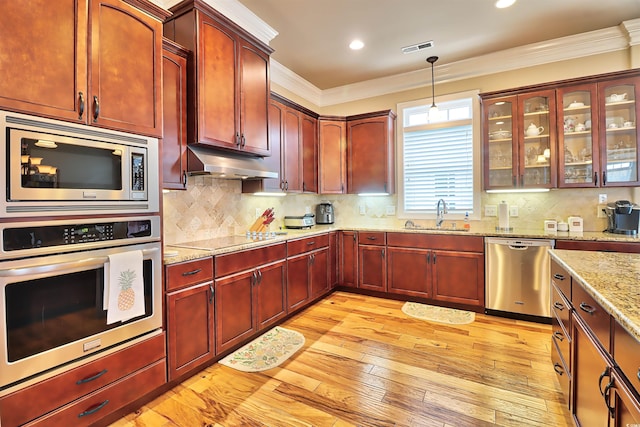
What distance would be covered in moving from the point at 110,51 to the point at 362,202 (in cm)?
362

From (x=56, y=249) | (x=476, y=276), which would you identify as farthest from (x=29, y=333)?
(x=476, y=276)

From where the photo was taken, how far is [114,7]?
5.69ft

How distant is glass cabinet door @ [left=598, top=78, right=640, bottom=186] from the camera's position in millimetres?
3105

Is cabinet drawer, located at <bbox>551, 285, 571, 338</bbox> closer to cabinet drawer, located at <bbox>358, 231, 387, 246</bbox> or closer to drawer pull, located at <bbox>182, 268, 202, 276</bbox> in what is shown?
cabinet drawer, located at <bbox>358, 231, 387, 246</bbox>

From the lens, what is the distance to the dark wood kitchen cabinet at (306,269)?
327 centimetres

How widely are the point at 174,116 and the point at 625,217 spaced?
430 cm

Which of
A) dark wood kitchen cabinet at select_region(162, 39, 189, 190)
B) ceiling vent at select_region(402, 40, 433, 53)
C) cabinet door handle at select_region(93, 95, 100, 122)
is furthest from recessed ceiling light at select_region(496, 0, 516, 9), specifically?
cabinet door handle at select_region(93, 95, 100, 122)

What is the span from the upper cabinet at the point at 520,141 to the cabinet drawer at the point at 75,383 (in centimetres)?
380

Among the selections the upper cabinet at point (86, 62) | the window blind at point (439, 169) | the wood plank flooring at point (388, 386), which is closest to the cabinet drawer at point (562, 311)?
the wood plank flooring at point (388, 386)

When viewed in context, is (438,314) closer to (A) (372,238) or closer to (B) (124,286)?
(A) (372,238)

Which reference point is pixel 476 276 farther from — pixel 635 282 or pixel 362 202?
pixel 635 282

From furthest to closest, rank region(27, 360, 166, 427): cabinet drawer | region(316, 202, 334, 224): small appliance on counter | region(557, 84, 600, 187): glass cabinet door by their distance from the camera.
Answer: region(316, 202, 334, 224): small appliance on counter → region(557, 84, 600, 187): glass cabinet door → region(27, 360, 166, 427): cabinet drawer

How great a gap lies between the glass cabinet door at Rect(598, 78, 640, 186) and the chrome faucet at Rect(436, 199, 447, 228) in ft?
5.30

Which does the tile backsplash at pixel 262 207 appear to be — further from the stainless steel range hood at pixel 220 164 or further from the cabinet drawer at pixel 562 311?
the cabinet drawer at pixel 562 311
